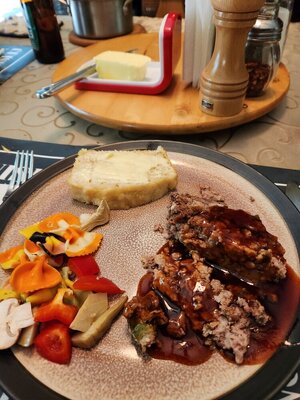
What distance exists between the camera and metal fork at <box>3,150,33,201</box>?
137cm

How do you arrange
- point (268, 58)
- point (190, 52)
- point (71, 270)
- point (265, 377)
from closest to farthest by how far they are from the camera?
point (265, 377) → point (71, 270) → point (268, 58) → point (190, 52)

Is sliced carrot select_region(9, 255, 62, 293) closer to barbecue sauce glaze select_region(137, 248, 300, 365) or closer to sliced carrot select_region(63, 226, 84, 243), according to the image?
sliced carrot select_region(63, 226, 84, 243)

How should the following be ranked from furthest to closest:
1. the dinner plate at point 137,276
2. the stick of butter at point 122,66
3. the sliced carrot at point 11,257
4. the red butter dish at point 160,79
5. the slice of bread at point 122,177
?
1. the stick of butter at point 122,66
2. the red butter dish at point 160,79
3. the slice of bread at point 122,177
4. the sliced carrot at point 11,257
5. the dinner plate at point 137,276

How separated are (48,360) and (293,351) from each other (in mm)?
599

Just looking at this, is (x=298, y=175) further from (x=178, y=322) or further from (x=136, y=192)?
(x=178, y=322)

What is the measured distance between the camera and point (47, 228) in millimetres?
1102

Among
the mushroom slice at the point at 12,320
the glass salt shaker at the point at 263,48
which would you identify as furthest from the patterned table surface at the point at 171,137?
the mushroom slice at the point at 12,320

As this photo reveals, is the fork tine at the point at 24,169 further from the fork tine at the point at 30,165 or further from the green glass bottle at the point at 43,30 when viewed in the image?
the green glass bottle at the point at 43,30

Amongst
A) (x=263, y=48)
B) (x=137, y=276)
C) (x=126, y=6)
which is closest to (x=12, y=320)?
(x=137, y=276)

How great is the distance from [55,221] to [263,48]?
1280 millimetres

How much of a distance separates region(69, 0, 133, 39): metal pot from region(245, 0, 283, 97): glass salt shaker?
4.53 ft

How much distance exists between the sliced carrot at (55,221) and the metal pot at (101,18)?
1.96 m

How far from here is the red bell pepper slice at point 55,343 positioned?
0.82 metres

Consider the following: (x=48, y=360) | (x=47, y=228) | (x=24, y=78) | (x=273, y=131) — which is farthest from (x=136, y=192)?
(x=24, y=78)
